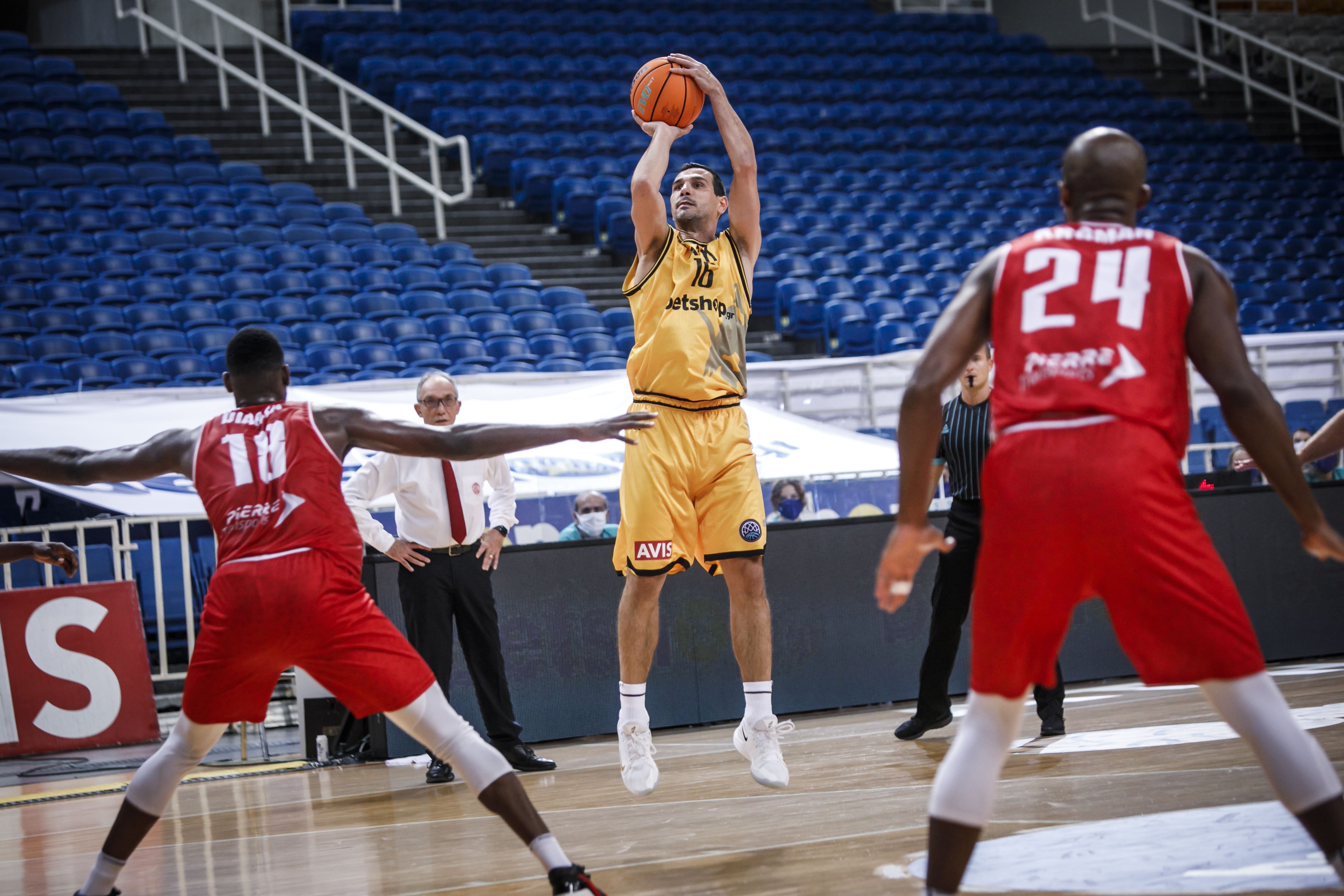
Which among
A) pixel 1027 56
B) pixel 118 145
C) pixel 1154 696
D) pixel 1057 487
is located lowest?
pixel 1154 696

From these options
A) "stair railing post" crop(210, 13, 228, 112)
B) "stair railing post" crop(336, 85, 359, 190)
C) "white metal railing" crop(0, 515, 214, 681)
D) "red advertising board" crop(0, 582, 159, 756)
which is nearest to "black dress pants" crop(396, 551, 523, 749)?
"white metal railing" crop(0, 515, 214, 681)

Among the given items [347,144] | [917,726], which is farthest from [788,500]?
[347,144]

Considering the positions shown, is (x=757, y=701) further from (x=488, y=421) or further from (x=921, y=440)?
(x=488, y=421)

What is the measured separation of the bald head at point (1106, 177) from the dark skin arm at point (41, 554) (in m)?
3.19

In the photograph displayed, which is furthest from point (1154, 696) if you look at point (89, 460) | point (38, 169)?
point (38, 169)

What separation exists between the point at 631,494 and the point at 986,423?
2362 mm

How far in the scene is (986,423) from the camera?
6.49m

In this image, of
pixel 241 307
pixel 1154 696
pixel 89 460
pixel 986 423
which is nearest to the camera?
pixel 89 460

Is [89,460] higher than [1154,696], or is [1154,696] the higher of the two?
[89,460]

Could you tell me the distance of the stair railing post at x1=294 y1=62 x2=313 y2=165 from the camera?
16.3 meters

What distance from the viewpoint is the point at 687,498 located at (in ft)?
16.5

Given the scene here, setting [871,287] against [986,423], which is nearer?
[986,423]

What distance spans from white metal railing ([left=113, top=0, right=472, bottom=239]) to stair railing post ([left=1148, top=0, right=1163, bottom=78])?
1360 cm

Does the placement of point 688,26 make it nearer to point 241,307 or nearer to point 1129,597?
point 241,307
